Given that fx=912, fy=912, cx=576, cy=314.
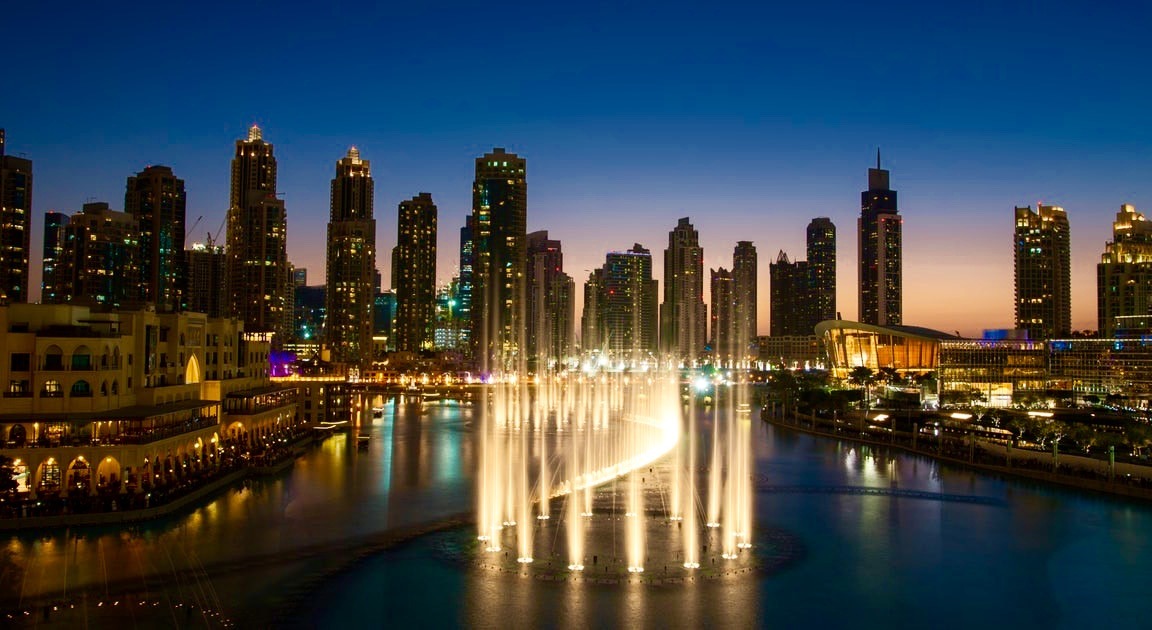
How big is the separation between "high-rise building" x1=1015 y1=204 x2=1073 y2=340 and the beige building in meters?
142

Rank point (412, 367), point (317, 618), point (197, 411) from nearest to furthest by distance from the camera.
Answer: point (317, 618) → point (197, 411) → point (412, 367)

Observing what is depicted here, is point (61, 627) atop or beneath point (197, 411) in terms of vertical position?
beneath

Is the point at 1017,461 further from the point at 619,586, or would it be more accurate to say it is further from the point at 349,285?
the point at 349,285

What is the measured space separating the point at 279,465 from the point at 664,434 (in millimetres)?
31889

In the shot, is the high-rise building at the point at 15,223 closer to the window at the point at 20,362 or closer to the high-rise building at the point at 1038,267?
the window at the point at 20,362

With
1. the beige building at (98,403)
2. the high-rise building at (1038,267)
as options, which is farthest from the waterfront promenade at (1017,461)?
the high-rise building at (1038,267)

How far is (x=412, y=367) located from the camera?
529ft

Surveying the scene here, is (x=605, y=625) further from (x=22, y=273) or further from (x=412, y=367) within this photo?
(x=412, y=367)

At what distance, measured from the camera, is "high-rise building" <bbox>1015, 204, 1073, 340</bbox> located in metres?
151

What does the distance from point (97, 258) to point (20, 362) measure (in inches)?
4682

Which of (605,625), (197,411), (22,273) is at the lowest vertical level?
(605,625)

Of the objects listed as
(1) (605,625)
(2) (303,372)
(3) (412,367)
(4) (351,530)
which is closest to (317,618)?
(1) (605,625)

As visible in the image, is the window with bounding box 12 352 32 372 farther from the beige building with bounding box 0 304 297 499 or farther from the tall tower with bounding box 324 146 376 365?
the tall tower with bounding box 324 146 376 365

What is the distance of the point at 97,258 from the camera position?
460ft
